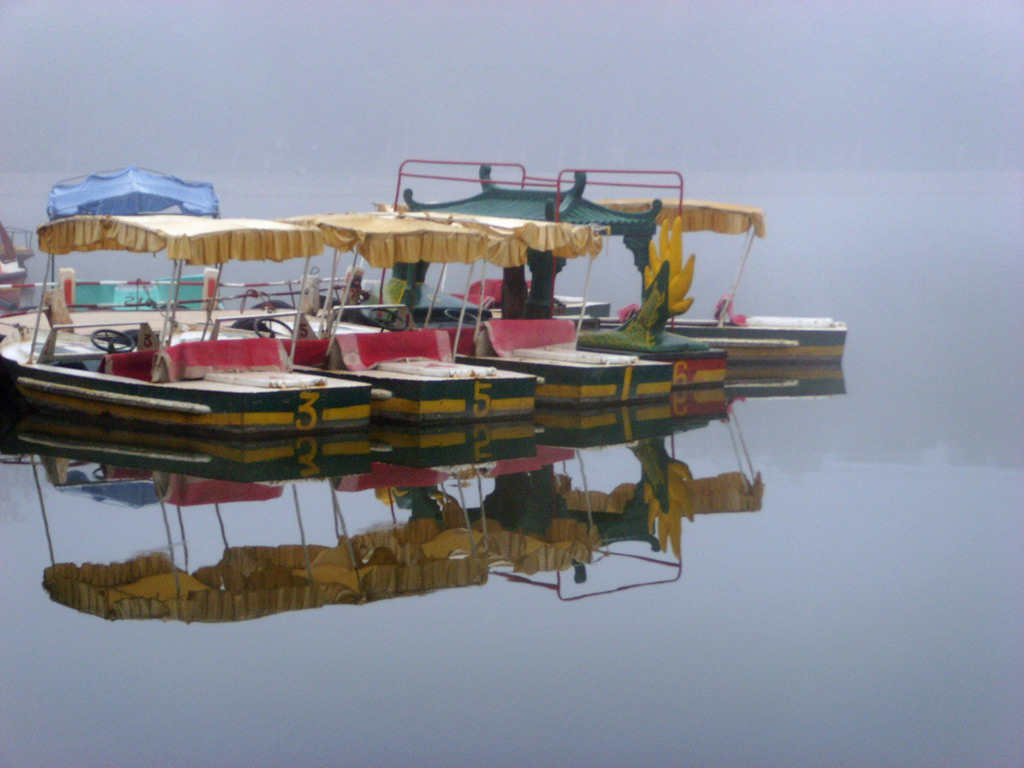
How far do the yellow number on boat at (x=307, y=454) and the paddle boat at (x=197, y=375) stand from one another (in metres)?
0.14

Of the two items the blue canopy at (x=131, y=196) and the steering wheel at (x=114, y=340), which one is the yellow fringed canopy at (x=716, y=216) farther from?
the steering wheel at (x=114, y=340)

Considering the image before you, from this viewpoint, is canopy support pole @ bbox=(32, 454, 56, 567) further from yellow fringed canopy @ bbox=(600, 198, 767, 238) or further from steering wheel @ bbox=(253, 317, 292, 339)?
yellow fringed canopy @ bbox=(600, 198, 767, 238)

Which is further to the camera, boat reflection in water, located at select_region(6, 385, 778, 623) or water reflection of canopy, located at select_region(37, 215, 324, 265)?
water reflection of canopy, located at select_region(37, 215, 324, 265)

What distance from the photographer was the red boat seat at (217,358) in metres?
18.2

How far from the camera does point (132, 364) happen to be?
18.9m

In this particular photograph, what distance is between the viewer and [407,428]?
1919 cm

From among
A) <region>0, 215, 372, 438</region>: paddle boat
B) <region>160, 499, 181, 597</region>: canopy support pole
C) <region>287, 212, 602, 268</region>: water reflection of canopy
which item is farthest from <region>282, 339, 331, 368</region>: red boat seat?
<region>160, 499, 181, 597</region>: canopy support pole

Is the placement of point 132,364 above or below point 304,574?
above

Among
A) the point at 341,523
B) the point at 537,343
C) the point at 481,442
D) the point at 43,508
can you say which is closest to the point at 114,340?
the point at 481,442

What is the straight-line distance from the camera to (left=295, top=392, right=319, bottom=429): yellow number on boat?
1775 centimetres

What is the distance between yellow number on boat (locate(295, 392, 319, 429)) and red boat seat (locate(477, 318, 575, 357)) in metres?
4.66

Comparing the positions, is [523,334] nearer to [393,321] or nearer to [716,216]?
[393,321]

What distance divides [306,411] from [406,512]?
10.5 ft

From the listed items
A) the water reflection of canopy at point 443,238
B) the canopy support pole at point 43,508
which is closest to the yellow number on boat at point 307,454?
the canopy support pole at point 43,508
